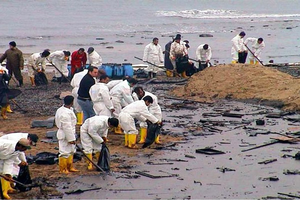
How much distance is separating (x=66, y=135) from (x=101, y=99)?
3.25 metres

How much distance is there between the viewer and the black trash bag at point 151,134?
16.2 meters

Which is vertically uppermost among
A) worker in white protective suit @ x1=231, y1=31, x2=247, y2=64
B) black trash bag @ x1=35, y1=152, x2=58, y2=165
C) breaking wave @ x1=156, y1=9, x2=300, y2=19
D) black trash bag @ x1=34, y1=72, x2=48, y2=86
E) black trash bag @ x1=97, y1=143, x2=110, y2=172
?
breaking wave @ x1=156, y1=9, x2=300, y2=19

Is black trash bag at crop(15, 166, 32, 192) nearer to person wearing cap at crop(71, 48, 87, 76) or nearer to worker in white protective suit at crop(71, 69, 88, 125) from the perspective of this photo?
worker in white protective suit at crop(71, 69, 88, 125)

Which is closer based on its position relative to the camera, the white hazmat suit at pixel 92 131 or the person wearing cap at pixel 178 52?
the white hazmat suit at pixel 92 131

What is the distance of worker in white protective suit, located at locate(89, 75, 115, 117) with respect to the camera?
661 inches

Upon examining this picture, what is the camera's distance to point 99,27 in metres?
62.6

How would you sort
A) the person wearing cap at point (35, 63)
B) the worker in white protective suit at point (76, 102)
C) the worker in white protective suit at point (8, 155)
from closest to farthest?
the worker in white protective suit at point (8, 155), the worker in white protective suit at point (76, 102), the person wearing cap at point (35, 63)

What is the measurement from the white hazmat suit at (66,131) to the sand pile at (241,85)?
9439mm

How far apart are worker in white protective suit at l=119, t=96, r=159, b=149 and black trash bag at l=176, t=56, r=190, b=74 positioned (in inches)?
462

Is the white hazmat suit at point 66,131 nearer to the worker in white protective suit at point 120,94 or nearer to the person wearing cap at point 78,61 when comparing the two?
the worker in white protective suit at point 120,94

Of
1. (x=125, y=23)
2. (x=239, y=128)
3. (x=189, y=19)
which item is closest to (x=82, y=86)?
(x=239, y=128)

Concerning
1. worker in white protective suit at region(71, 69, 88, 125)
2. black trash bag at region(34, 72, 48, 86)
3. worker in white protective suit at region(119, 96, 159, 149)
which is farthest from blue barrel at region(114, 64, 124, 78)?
worker in white protective suit at region(119, 96, 159, 149)

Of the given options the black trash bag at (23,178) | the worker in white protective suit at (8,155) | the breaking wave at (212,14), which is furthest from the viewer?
the breaking wave at (212,14)

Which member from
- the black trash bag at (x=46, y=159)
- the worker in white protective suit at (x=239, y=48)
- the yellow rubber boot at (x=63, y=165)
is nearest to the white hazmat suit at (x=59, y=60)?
the worker in white protective suit at (x=239, y=48)
